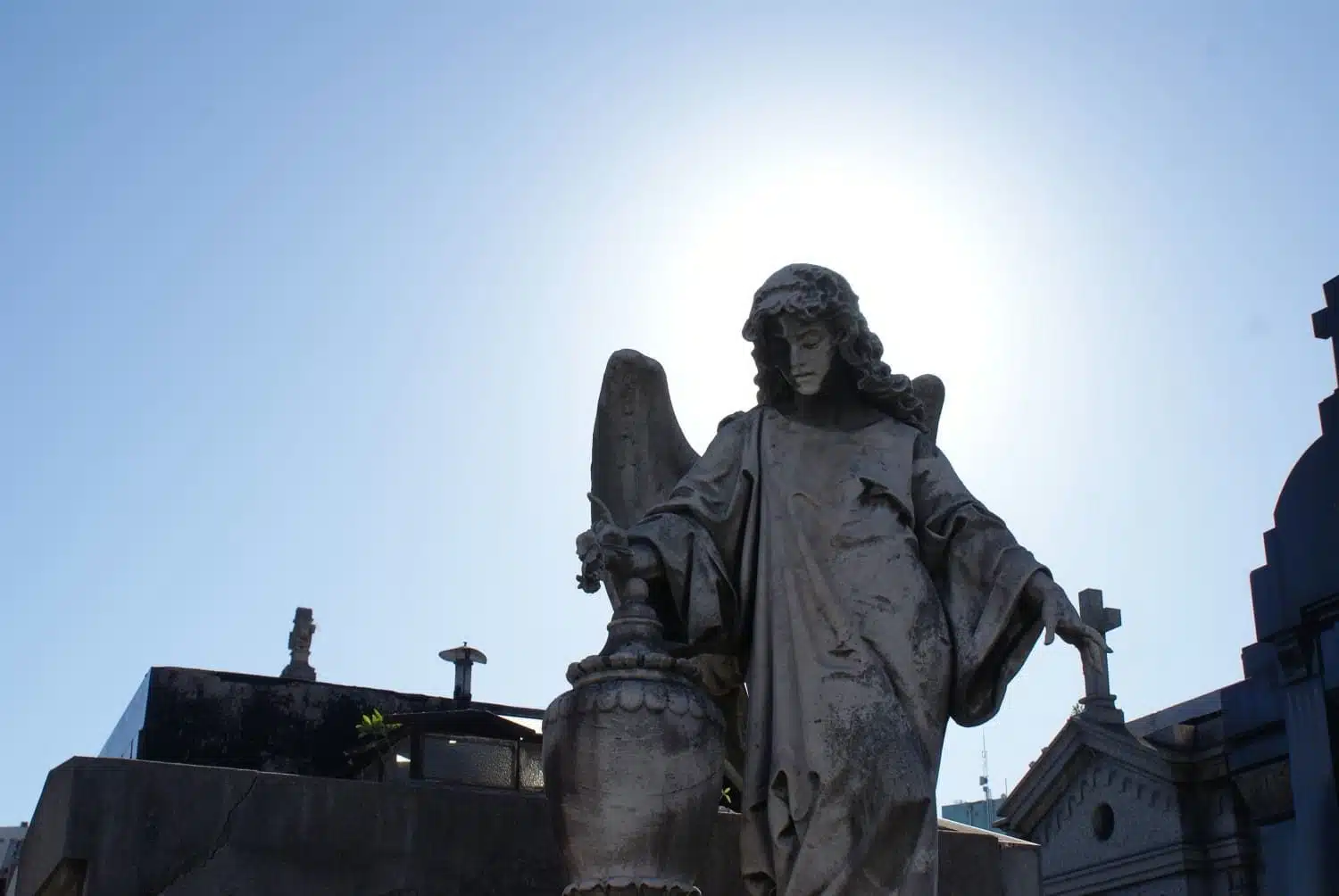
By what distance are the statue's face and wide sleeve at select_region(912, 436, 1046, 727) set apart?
1.71ft

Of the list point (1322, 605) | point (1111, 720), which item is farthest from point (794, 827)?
point (1111, 720)

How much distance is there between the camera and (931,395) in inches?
247

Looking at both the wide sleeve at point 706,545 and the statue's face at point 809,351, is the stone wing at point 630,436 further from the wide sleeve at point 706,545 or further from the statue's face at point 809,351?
the statue's face at point 809,351

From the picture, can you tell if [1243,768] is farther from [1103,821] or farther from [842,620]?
[842,620]

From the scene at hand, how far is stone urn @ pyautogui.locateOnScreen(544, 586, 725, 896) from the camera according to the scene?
456cm

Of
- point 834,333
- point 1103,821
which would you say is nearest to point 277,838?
point 834,333

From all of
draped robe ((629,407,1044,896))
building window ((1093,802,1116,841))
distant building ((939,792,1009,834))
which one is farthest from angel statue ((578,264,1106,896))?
distant building ((939,792,1009,834))

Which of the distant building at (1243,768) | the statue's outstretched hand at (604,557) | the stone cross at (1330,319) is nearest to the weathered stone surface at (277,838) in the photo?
the statue's outstretched hand at (604,557)

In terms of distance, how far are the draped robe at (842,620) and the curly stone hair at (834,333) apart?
0.10 m

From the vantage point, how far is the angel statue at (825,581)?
4.89 m

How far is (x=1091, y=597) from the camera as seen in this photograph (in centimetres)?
1722

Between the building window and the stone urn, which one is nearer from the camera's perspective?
the stone urn

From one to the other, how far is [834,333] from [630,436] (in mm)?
909

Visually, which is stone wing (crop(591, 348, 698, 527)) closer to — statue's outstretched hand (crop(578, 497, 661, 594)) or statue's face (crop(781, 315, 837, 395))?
statue's face (crop(781, 315, 837, 395))
